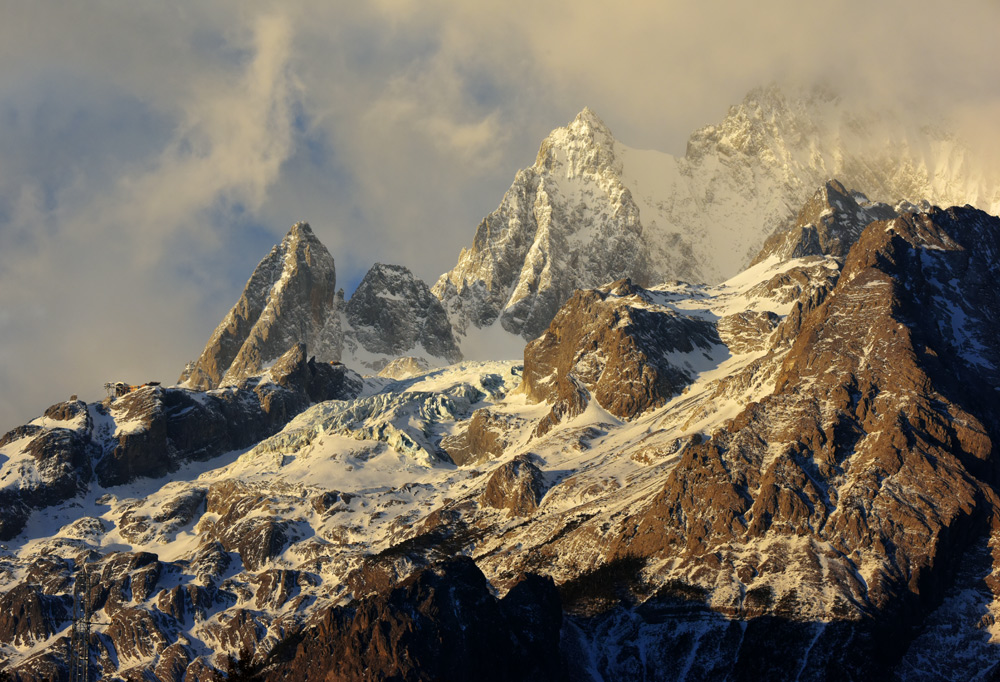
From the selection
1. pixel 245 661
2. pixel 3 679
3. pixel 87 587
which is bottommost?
pixel 245 661

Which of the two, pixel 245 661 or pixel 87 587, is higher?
pixel 87 587

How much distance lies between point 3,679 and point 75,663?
631 inches

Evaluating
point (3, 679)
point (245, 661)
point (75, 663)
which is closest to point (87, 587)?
point (75, 663)

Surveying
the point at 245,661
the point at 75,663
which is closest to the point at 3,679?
the point at 75,663

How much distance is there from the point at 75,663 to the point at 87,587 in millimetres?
11226

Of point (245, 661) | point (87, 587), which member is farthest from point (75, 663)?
point (245, 661)

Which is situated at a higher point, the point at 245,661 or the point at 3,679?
the point at 3,679

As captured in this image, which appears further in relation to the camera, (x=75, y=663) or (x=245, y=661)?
(x=75, y=663)

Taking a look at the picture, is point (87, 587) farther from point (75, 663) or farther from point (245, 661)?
point (245, 661)

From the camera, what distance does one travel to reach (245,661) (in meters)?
146

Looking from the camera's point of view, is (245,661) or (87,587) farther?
(87,587)

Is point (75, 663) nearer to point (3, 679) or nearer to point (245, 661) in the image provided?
point (3, 679)

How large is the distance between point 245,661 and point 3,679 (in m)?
27.6

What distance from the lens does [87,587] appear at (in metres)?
172
